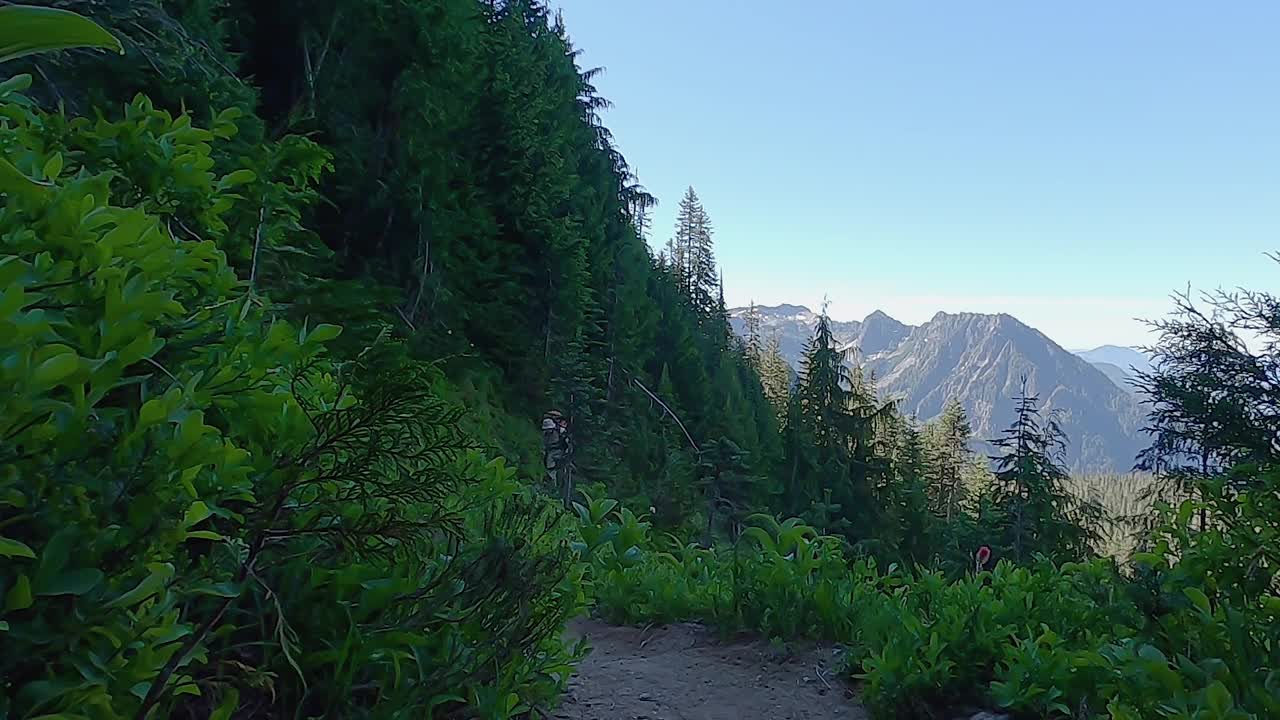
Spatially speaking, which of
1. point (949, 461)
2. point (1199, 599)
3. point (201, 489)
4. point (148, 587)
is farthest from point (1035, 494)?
point (949, 461)

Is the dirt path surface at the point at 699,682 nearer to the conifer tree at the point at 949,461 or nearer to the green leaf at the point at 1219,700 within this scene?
the green leaf at the point at 1219,700

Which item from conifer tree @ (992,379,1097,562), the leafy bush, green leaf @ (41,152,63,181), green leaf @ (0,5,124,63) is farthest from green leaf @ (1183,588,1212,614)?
conifer tree @ (992,379,1097,562)

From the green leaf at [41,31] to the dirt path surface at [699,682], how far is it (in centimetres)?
276

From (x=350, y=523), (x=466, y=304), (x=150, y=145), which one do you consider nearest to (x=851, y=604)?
(x=350, y=523)

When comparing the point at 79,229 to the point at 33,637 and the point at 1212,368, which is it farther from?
the point at 1212,368

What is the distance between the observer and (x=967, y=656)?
3.36 meters

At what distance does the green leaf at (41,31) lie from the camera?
31.7 inches

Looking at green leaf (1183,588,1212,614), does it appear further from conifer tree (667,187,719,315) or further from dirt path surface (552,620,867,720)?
conifer tree (667,187,719,315)

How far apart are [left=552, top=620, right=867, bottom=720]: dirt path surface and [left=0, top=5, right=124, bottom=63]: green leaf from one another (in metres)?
2.76

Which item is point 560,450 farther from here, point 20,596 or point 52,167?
point 20,596

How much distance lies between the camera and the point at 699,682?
12.6ft

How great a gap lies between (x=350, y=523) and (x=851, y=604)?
10.6ft

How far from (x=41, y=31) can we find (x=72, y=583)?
0.66 m

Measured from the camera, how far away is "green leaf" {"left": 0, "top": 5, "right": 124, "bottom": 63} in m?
0.80
